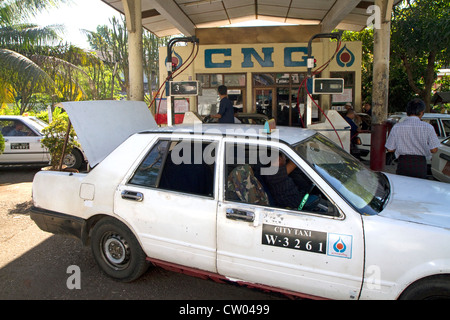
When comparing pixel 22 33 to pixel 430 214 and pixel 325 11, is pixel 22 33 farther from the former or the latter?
pixel 430 214

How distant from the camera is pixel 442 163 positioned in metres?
6.19

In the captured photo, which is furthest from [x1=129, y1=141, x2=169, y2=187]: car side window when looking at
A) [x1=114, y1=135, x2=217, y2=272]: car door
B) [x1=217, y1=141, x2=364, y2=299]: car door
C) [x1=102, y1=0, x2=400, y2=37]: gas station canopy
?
[x1=102, y1=0, x2=400, y2=37]: gas station canopy

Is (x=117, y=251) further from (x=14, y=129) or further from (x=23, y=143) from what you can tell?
(x=14, y=129)

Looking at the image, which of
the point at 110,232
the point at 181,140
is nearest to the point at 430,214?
the point at 181,140

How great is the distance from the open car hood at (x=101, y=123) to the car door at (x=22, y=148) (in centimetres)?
574

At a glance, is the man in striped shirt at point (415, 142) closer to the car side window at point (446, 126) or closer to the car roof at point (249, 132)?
the car roof at point (249, 132)

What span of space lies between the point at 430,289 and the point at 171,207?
6.45 feet

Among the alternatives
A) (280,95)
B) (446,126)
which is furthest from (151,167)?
(280,95)

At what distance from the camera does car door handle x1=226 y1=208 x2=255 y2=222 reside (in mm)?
2738

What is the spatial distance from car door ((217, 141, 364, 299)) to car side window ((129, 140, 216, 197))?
0.52m

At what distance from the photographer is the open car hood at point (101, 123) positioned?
3.74 meters

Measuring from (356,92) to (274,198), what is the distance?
35.2 ft

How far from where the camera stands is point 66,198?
142 inches

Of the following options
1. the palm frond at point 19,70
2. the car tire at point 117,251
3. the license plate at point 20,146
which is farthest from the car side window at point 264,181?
the palm frond at point 19,70
